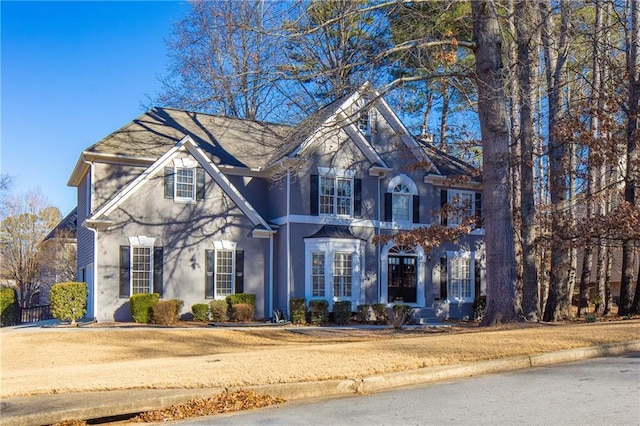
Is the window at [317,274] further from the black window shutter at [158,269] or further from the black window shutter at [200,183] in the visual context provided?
the black window shutter at [158,269]

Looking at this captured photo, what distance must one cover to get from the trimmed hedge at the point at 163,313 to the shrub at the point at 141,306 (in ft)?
0.58

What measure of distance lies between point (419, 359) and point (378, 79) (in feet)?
36.6

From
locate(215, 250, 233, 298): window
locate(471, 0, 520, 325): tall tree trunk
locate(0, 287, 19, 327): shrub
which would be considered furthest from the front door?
locate(0, 287, 19, 327): shrub

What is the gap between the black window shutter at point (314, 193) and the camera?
26.2 metres

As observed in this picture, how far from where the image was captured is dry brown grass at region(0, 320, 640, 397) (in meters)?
9.87

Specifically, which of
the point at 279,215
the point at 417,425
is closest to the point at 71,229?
the point at 279,215

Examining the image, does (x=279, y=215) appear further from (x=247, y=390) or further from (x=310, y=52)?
(x=247, y=390)

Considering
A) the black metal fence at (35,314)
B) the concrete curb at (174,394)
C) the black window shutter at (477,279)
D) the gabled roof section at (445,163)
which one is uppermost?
the gabled roof section at (445,163)

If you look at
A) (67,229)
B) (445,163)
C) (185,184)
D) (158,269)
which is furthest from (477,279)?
(67,229)

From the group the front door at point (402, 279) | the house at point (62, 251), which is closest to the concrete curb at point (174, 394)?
the front door at point (402, 279)

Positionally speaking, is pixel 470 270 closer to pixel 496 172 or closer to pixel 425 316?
pixel 425 316

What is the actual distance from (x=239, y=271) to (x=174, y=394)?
55.7ft

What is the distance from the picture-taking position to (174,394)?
8.66 m

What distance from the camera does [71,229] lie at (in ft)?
113
